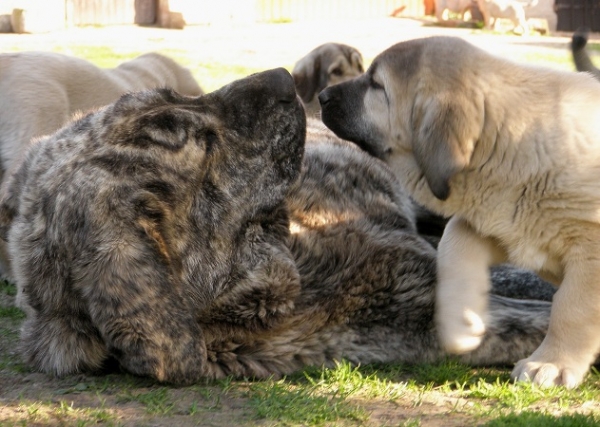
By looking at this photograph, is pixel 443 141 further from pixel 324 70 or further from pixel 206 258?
pixel 324 70

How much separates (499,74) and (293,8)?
2057 cm

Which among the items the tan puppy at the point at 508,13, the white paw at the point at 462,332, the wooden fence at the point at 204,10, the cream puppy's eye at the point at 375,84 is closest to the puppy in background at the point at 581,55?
the cream puppy's eye at the point at 375,84

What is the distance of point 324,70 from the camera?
8.02 metres

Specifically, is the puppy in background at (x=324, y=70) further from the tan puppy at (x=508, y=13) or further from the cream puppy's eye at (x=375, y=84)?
the tan puppy at (x=508, y=13)

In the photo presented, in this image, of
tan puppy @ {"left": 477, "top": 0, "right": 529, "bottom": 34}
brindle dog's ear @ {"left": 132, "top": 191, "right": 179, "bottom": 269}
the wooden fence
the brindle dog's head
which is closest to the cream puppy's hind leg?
the brindle dog's head

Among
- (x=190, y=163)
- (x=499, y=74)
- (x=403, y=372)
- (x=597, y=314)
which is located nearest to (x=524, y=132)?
(x=499, y=74)

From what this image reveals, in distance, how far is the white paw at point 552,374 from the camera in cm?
355

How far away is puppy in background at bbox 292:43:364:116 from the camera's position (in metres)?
7.93

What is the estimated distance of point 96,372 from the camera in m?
3.77

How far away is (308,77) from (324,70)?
0.14 meters

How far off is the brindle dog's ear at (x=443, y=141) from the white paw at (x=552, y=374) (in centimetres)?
69

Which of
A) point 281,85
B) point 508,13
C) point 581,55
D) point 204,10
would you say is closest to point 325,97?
point 281,85

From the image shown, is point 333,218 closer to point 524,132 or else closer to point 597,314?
point 524,132

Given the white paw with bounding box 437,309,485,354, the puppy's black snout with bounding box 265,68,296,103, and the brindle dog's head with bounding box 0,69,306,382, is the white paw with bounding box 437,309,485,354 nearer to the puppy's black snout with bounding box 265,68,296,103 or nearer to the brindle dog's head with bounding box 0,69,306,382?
the brindle dog's head with bounding box 0,69,306,382
